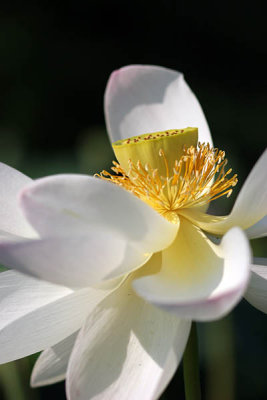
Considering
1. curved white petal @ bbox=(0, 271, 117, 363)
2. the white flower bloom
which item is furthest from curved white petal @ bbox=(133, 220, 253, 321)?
curved white petal @ bbox=(0, 271, 117, 363)

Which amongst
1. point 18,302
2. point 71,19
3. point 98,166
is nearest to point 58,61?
point 71,19

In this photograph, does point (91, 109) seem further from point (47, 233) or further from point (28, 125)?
point (47, 233)

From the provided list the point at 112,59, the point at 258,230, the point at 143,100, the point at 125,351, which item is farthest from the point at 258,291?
the point at 112,59

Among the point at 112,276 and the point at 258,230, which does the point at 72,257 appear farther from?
the point at 258,230

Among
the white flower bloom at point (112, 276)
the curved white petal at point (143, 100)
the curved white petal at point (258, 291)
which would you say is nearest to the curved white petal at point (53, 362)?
the white flower bloom at point (112, 276)

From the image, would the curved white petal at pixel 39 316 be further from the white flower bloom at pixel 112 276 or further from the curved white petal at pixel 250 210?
the curved white petal at pixel 250 210

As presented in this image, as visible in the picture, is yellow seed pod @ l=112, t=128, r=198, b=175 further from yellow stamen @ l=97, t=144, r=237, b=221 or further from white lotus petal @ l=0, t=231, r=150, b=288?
white lotus petal @ l=0, t=231, r=150, b=288
